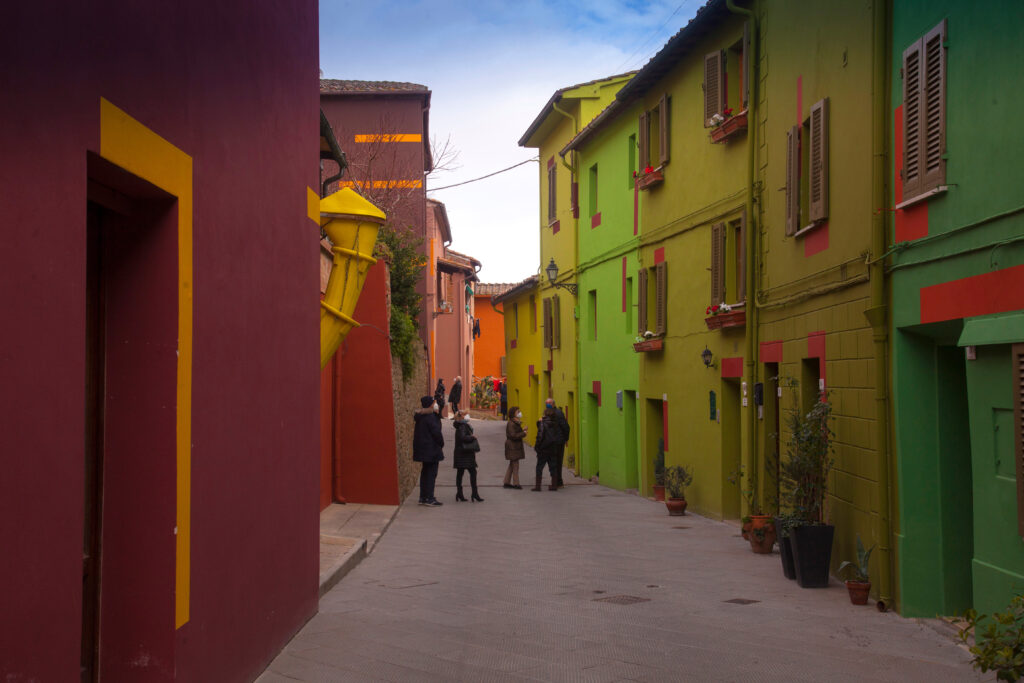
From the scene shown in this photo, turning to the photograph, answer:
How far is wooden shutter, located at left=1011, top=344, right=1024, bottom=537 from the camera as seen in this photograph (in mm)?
6875

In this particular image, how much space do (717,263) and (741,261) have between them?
0.84 metres

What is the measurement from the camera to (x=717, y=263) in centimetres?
1627

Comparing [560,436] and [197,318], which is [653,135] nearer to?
[560,436]

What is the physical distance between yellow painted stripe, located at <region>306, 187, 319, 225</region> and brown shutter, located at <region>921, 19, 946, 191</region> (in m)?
5.06

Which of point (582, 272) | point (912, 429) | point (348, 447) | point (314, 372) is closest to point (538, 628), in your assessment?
point (314, 372)

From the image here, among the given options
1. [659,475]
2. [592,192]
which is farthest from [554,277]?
[659,475]

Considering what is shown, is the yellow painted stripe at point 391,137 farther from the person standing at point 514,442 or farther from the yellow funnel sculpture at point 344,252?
the yellow funnel sculpture at point 344,252

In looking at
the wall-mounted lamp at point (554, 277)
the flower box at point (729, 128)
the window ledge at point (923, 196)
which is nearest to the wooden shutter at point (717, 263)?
the flower box at point (729, 128)

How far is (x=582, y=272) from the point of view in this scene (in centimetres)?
2650

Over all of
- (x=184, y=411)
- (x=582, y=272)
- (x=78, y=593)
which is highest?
(x=582, y=272)

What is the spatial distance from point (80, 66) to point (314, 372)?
5.52 metres

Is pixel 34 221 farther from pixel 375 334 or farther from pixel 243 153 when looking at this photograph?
pixel 375 334

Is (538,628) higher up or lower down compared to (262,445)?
lower down

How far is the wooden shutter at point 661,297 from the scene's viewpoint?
19.5 meters
